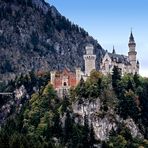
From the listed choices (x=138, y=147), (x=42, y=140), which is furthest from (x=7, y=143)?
(x=138, y=147)

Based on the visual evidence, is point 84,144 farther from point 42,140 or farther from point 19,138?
point 19,138

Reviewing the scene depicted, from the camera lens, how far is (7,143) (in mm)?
157750

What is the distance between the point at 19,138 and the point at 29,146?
12.2ft

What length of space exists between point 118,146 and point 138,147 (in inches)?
249

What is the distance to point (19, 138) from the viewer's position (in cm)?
16175

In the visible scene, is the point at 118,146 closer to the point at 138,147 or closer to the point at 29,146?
the point at 138,147

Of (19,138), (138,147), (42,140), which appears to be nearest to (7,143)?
(19,138)

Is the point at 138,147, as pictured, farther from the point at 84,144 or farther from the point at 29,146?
the point at 29,146

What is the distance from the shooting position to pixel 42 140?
195250mm

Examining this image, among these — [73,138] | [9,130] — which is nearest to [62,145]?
[73,138]

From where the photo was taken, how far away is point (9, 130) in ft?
650

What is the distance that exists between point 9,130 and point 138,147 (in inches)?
1516

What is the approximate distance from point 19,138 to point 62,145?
37.3 m

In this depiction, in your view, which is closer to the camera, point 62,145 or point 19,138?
point 19,138
